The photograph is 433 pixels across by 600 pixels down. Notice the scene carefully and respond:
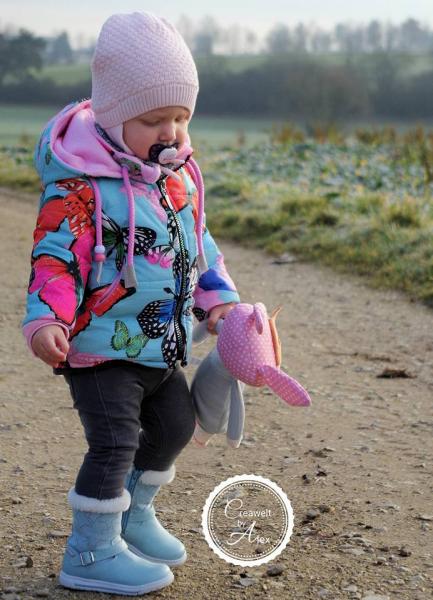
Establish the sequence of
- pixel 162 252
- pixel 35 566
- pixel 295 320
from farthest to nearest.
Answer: pixel 295 320 < pixel 35 566 < pixel 162 252

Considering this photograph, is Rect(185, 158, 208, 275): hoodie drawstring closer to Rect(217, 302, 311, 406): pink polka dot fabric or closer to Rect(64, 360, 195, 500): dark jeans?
Rect(217, 302, 311, 406): pink polka dot fabric

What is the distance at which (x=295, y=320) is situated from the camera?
6.20m

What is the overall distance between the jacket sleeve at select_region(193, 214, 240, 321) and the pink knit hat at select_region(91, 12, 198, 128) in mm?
437

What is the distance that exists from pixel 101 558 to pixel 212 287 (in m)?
0.81

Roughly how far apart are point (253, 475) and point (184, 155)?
1.30m

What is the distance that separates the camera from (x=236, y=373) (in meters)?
2.97

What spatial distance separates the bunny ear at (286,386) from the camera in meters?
2.90

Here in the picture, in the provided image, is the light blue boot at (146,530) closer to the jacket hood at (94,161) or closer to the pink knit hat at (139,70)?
the jacket hood at (94,161)

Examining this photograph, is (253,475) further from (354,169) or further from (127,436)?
(354,169)

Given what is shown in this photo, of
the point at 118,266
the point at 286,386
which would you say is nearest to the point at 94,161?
the point at 118,266

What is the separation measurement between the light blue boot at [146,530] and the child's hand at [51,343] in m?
0.55

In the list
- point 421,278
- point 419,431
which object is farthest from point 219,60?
point 419,431

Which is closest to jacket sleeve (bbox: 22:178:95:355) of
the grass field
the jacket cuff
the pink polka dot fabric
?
the jacket cuff

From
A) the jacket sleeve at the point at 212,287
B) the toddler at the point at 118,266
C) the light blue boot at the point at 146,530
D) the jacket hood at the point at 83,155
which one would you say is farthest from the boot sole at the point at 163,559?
the jacket hood at the point at 83,155
